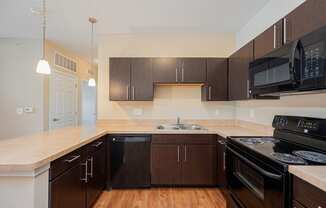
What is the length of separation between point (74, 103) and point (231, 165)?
14.2 feet

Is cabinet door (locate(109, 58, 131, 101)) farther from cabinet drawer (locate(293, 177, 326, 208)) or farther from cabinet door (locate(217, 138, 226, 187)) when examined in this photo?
cabinet drawer (locate(293, 177, 326, 208))

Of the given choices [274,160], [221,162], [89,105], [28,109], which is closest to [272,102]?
[221,162]

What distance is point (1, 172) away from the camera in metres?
1.30

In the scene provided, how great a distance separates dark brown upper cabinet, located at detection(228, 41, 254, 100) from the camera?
2.48 meters

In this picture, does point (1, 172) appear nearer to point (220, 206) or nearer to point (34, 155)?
point (34, 155)

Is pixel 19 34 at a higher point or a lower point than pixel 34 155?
higher

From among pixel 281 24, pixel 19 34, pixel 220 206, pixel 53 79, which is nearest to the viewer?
pixel 281 24

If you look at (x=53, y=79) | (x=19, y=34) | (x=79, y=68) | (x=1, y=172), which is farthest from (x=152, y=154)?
(x=79, y=68)

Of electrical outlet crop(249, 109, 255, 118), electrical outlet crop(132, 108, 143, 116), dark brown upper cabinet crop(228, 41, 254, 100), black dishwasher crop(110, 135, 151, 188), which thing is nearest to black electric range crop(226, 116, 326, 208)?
dark brown upper cabinet crop(228, 41, 254, 100)

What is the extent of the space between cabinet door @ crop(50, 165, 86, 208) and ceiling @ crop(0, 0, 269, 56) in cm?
197

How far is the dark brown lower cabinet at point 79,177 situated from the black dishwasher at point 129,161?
18 cm

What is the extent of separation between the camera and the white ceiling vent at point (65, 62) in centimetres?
460

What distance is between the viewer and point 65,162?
1729 mm

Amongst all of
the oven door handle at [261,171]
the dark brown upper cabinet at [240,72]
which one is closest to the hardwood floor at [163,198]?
the oven door handle at [261,171]
